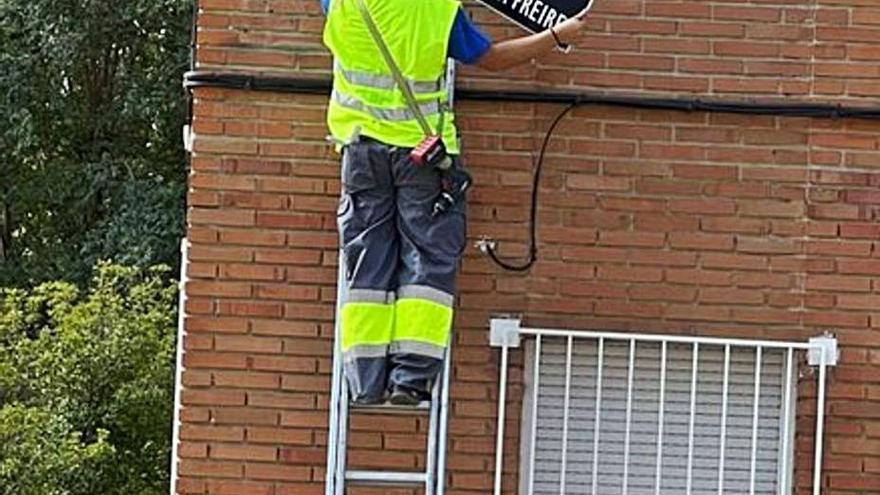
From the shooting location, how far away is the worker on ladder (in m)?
4.19

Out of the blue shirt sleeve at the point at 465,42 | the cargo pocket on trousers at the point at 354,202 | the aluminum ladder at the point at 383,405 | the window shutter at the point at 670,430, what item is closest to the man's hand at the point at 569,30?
the blue shirt sleeve at the point at 465,42

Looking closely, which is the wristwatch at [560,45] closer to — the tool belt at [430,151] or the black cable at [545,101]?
the black cable at [545,101]

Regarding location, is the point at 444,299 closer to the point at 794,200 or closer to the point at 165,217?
the point at 794,200

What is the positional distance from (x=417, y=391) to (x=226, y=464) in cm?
111

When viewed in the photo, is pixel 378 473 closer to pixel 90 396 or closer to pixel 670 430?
pixel 670 430

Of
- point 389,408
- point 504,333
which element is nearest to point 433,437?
point 389,408

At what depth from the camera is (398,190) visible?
4.29 meters

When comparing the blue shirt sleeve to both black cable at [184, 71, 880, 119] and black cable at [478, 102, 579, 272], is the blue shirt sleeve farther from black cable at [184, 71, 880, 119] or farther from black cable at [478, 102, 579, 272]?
black cable at [478, 102, 579, 272]

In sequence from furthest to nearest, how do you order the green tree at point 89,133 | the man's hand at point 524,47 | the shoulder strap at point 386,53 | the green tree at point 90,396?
the green tree at point 89,133, the green tree at point 90,396, the man's hand at point 524,47, the shoulder strap at point 386,53

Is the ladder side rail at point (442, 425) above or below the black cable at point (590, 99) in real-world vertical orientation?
below

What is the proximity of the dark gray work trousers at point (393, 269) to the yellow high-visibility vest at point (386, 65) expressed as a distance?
0.07 m

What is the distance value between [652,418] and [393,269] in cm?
136

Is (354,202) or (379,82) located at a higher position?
(379,82)

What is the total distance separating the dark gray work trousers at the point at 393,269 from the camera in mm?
4188
